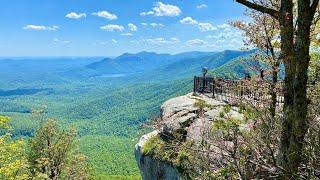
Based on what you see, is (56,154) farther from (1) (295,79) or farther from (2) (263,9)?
(1) (295,79)

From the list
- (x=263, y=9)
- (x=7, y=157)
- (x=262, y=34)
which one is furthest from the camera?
(x=7, y=157)

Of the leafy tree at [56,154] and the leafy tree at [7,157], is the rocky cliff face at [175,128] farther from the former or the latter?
the leafy tree at [56,154]

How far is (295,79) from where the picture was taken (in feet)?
23.5

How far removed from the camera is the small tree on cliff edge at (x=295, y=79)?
22.9ft

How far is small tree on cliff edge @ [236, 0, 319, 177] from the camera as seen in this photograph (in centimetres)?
699

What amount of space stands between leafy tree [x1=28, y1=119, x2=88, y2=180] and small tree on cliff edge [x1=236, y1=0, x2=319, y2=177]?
100 feet

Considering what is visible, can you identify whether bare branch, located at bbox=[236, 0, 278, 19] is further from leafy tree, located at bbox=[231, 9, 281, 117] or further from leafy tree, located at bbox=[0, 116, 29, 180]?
leafy tree, located at bbox=[0, 116, 29, 180]

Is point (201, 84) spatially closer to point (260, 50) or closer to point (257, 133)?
point (260, 50)

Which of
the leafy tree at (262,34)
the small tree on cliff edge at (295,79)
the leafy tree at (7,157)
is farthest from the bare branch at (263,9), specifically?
the leafy tree at (7,157)

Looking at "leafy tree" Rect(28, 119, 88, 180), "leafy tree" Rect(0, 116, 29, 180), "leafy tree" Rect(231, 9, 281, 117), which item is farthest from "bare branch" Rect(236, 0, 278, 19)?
"leafy tree" Rect(28, 119, 88, 180)

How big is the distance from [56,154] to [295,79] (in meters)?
33.5

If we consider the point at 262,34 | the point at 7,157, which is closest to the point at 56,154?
the point at 7,157

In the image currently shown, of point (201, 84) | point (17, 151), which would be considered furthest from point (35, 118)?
point (201, 84)

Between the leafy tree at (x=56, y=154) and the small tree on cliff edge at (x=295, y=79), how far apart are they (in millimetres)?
30530
